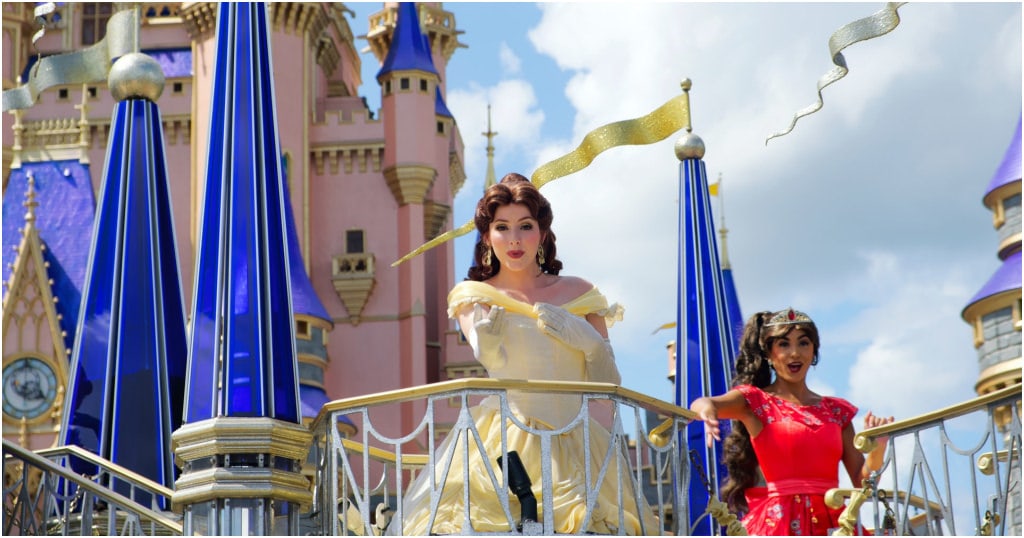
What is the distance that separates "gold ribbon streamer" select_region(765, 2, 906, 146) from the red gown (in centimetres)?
109

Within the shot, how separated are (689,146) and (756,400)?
3.66m

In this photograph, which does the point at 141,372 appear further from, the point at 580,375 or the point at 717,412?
the point at 717,412

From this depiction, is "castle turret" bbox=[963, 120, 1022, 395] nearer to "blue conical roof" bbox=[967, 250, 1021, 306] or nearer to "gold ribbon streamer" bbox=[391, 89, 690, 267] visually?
"blue conical roof" bbox=[967, 250, 1021, 306]

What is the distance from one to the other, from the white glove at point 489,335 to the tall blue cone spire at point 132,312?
221 centimetres

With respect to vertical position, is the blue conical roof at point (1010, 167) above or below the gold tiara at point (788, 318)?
above

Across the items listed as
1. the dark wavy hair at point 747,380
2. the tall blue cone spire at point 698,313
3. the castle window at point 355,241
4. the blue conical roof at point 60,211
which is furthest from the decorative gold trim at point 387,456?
the castle window at point 355,241

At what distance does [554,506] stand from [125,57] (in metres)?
3.86

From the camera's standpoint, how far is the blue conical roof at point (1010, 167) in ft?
49.5

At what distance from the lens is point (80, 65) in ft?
26.8

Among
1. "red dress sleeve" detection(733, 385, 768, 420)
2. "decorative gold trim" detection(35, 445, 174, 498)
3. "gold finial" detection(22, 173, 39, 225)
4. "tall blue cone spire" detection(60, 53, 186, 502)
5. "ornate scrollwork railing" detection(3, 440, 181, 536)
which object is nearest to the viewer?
"red dress sleeve" detection(733, 385, 768, 420)

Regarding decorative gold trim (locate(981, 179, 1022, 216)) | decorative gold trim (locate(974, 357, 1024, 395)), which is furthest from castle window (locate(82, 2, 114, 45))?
decorative gold trim (locate(974, 357, 1024, 395))

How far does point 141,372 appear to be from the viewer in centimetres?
738

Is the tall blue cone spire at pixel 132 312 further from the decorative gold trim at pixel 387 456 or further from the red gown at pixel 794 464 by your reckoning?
the red gown at pixel 794 464

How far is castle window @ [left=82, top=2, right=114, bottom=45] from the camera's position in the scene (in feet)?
98.5
